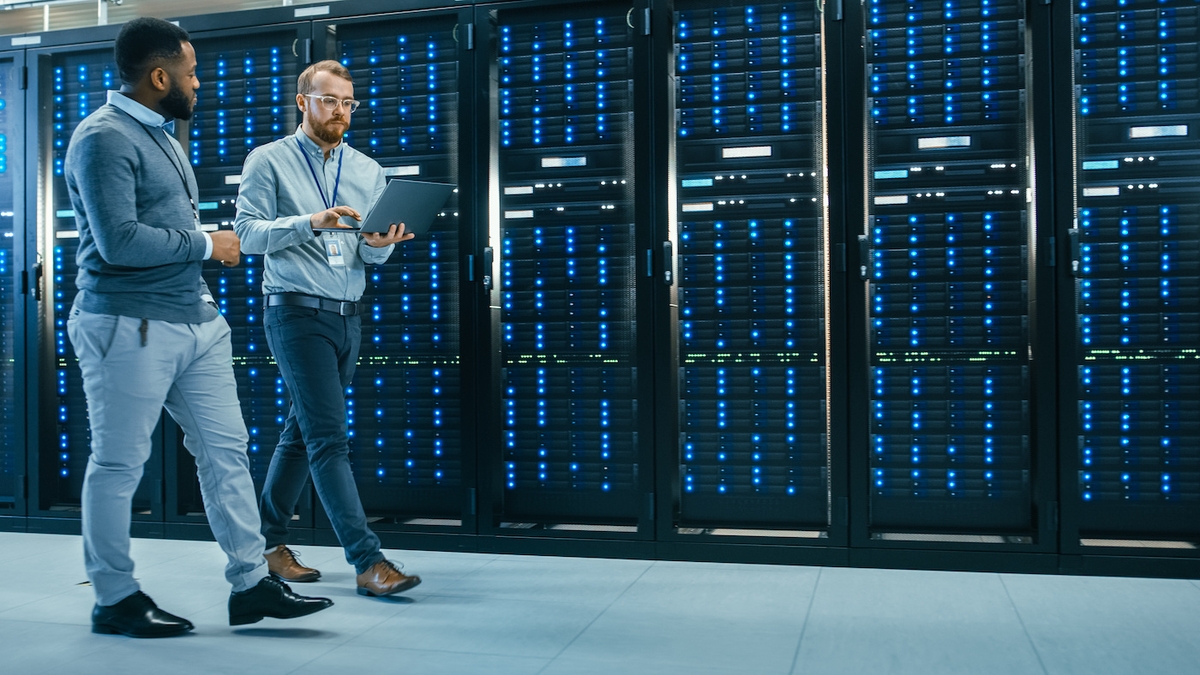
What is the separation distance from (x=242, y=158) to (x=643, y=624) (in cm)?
261

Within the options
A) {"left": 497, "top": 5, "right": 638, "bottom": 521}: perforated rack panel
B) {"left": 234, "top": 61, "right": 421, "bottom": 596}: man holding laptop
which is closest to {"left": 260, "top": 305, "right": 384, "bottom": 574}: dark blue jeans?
{"left": 234, "top": 61, "right": 421, "bottom": 596}: man holding laptop

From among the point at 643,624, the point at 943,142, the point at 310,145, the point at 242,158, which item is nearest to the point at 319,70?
the point at 310,145

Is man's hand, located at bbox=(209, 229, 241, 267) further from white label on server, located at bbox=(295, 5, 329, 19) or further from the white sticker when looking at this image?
white label on server, located at bbox=(295, 5, 329, 19)

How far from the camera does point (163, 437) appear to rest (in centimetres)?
387

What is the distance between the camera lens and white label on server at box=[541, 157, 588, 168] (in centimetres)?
352

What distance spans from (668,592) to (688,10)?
2100mm

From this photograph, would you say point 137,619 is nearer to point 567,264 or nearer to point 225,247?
point 225,247

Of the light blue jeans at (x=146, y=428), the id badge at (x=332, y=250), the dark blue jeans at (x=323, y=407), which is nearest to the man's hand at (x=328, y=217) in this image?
the id badge at (x=332, y=250)

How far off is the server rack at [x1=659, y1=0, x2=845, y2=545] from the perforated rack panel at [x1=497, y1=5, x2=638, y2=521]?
215 millimetres

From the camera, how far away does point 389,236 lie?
2.70 m

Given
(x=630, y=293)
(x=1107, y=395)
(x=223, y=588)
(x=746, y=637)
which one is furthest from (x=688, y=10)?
(x=223, y=588)

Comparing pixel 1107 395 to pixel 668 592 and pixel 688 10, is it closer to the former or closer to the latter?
pixel 668 592

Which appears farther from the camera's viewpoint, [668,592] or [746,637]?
[668,592]

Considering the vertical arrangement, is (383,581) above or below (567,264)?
below
